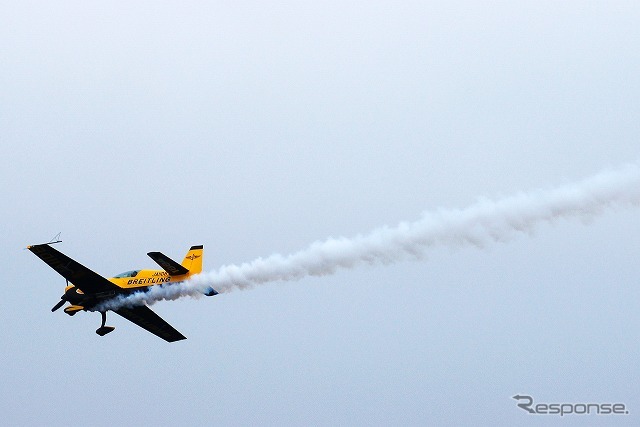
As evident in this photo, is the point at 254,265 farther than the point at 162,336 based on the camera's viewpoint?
No

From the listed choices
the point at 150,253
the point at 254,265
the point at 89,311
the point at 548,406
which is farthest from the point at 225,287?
the point at 548,406

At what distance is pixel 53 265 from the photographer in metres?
40.8

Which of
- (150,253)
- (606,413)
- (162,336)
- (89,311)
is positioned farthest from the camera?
→ (162,336)

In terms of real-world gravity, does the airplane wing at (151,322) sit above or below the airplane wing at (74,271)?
above

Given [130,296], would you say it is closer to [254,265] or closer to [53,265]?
[53,265]

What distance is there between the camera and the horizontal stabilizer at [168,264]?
1447 inches

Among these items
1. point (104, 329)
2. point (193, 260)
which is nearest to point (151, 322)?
point (104, 329)

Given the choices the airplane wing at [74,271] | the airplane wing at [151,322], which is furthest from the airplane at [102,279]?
the airplane wing at [151,322]

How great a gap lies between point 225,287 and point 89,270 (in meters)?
6.17

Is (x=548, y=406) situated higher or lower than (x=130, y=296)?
lower

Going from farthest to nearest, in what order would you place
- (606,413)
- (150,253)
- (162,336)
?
(162,336), (150,253), (606,413)

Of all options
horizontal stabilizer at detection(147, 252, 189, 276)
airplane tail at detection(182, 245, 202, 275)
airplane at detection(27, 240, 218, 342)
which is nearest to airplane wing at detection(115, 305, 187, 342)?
airplane at detection(27, 240, 218, 342)

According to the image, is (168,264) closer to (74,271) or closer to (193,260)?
(193,260)

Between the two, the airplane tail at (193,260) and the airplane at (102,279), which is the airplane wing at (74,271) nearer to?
the airplane at (102,279)
